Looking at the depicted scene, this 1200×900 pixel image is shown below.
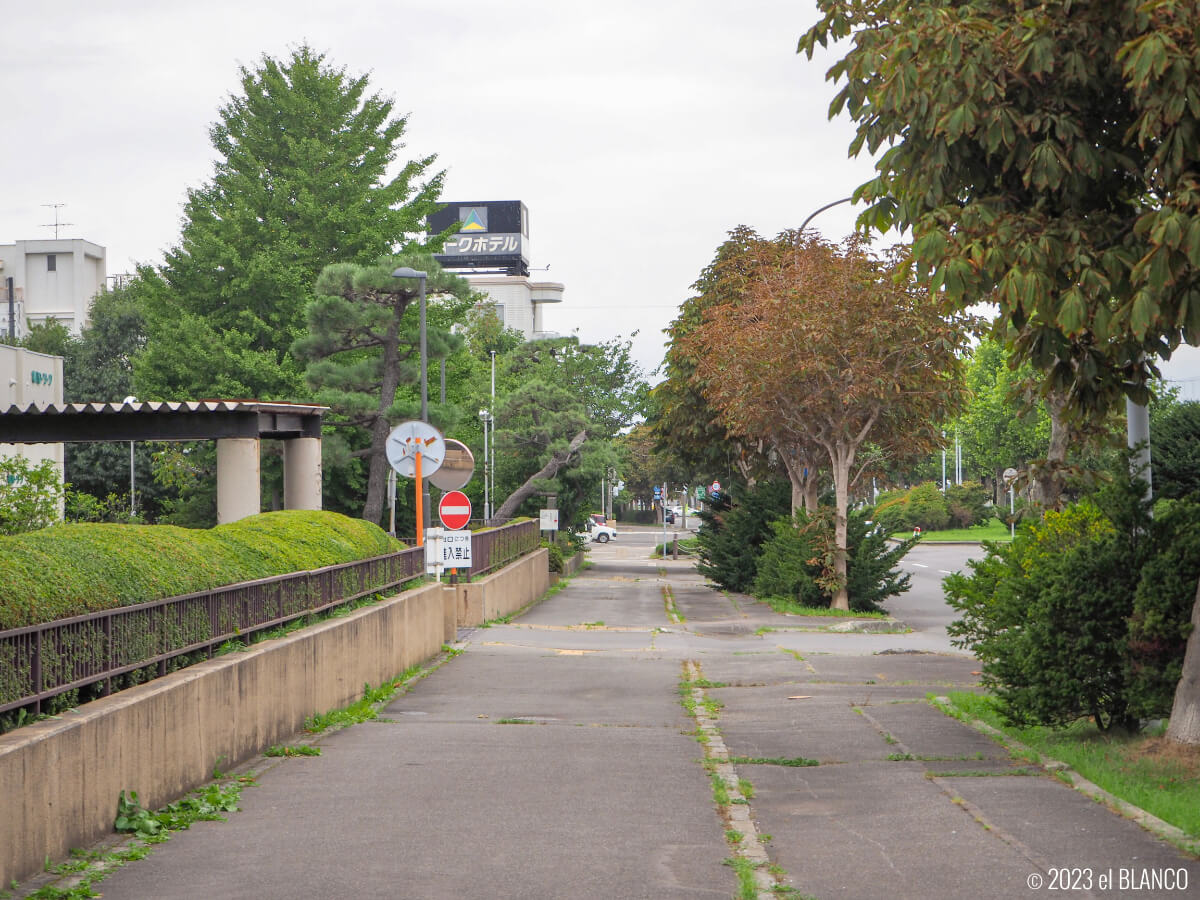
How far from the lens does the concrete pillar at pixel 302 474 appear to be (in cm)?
2322

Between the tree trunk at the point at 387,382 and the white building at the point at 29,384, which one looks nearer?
the white building at the point at 29,384

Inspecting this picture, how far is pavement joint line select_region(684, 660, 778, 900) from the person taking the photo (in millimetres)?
6414

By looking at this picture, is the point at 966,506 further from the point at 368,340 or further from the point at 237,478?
the point at 237,478

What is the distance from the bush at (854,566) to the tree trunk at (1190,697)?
2113 cm

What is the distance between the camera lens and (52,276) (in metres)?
98.8

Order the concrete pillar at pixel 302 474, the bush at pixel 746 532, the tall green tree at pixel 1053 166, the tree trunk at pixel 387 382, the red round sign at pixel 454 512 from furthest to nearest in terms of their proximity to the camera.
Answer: the bush at pixel 746 532, the tree trunk at pixel 387 382, the concrete pillar at pixel 302 474, the red round sign at pixel 454 512, the tall green tree at pixel 1053 166

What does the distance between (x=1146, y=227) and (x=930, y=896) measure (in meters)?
3.87

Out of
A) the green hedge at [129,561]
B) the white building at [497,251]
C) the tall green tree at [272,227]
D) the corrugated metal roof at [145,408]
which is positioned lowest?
the green hedge at [129,561]

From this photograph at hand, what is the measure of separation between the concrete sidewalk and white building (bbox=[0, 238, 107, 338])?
301 feet

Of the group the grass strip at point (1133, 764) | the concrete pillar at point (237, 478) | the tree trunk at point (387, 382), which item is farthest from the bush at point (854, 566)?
the grass strip at point (1133, 764)

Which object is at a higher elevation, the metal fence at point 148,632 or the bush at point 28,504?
the bush at point 28,504

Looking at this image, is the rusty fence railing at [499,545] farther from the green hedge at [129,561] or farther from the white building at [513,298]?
the white building at [513,298]

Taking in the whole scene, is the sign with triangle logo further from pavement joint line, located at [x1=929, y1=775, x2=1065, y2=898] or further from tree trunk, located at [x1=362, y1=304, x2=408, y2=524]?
pavement joint line, located at [x1=929, y1=775, x2=1065, y2=898]

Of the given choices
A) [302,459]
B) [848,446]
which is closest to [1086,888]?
[302,459]
